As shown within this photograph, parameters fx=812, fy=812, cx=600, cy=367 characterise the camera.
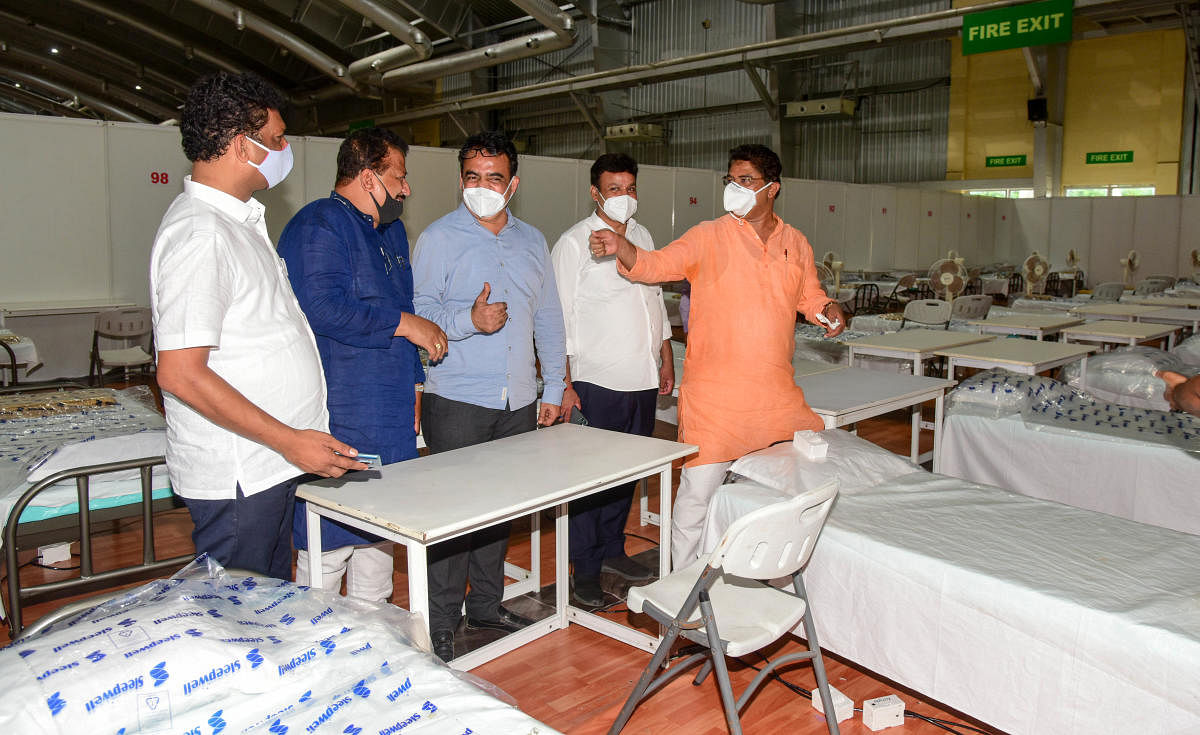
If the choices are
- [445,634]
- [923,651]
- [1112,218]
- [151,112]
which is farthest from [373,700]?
[151,112]

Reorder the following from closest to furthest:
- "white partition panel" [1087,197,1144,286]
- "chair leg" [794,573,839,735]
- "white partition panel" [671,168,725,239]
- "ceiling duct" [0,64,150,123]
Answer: "chair leg" [794,573,839,735]
"white partition panel" [671,168,725,239]
"white partition panel" [1087,197,1144,286]
"ceiling duct" [0,64,150,123]

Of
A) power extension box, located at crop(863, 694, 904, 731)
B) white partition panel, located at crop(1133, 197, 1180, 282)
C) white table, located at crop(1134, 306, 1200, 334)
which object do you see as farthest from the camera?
white partition panel, located at crop(1133, 197, 1180, 282)

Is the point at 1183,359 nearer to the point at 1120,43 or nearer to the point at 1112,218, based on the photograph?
the point at 1112,218

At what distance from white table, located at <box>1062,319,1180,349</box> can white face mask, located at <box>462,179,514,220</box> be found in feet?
15.4

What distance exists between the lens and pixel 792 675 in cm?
258

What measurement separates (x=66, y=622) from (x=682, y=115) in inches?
645

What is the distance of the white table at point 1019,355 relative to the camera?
14.2 ft

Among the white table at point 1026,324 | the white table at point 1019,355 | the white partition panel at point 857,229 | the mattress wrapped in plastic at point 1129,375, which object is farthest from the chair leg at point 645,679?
the white partition panel at point 857,229

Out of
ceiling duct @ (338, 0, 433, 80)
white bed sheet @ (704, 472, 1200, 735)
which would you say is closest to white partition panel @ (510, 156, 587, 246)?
ceiling duct @ (338, 0, 433, 80)

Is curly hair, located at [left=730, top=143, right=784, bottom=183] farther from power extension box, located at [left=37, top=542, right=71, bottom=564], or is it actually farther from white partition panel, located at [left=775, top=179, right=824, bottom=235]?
white partition panel, located at [left=775, top=179, right=824, bottom=235]

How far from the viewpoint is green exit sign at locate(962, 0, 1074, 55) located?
877cm

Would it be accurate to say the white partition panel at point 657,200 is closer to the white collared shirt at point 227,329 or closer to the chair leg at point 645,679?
the chair leg at point 645,679

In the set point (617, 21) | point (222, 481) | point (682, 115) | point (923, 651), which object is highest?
point (617, 21)

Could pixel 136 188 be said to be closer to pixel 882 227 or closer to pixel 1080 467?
pixel 1080 467
